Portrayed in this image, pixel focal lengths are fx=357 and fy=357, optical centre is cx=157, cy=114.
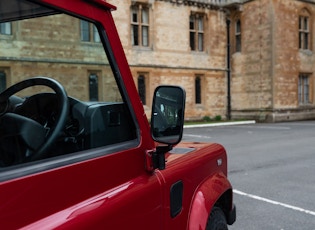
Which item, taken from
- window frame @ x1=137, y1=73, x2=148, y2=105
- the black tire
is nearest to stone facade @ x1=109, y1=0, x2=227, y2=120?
window frame @ x1=137, y1=73, x2=148, y2=105

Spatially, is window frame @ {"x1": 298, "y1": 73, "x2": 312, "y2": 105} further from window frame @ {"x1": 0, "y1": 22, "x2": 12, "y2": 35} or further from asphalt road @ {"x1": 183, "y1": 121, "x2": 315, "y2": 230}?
window frame @ {"x1": 0, "y1": 22, "x2": 12, "y2": 35}

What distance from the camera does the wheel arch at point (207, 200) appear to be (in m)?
2.04

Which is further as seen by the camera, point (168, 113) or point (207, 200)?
point (207, 200)

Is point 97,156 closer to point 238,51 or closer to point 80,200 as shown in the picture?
point 80,200

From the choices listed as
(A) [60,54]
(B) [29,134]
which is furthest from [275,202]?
(B) [29,134]

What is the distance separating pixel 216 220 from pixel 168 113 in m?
1.01

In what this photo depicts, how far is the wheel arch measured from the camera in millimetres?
2039

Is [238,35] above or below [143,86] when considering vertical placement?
above

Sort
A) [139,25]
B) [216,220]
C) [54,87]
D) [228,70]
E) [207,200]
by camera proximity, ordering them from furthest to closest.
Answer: [228,70] < [139,25] < [216,220] < [207,200] < [54,87]

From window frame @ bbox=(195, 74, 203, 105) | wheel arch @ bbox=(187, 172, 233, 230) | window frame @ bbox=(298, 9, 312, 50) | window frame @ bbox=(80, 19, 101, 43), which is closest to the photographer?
window frame @ bbox=(80, 19, 101, 43)

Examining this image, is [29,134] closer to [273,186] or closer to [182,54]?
[273,186]

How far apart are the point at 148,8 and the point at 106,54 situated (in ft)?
67.8

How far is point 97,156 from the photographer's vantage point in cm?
148

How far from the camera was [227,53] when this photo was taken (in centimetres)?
2481
